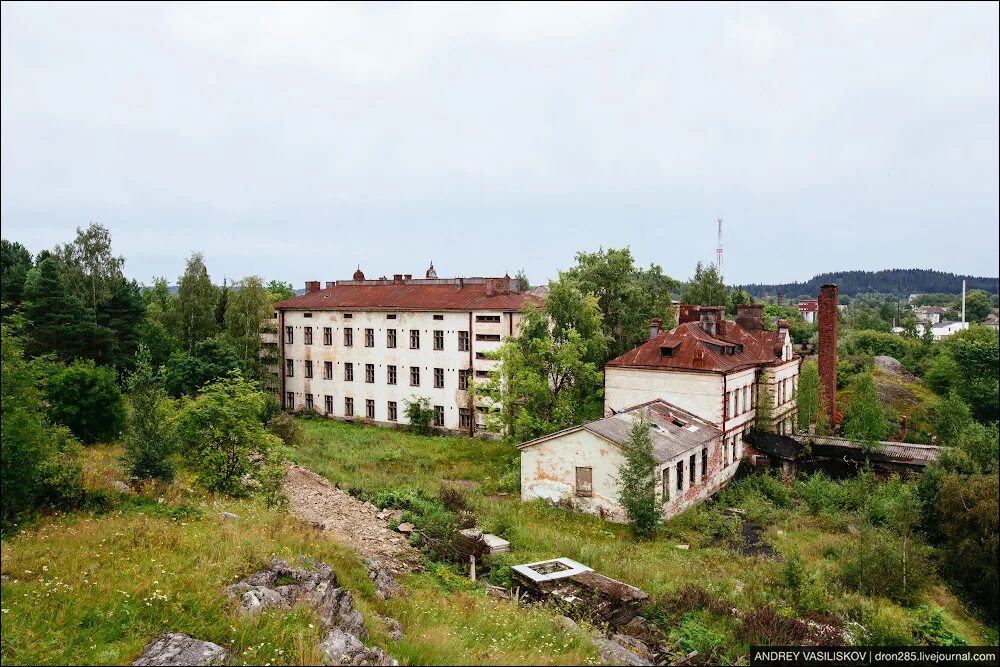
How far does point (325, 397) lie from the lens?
130 ft

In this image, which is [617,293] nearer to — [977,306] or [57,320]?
[57,320]

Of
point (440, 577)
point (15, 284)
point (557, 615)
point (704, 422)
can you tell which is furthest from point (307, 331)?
point (557, 615)

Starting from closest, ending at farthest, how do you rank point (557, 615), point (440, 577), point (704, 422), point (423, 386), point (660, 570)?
1. point (557, 615)
2. point (440, 577)
3. point (660, 570)
4. point (704, 422)
5. point (423, 386)

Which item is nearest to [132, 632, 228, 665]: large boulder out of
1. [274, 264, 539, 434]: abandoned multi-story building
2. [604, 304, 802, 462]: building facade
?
[604, 304, 802, 462]: building facade

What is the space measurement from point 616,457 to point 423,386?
17165 mm

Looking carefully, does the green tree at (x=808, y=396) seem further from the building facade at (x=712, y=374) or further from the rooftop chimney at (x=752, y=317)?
the rooftop chimney at (x=752, y=317)

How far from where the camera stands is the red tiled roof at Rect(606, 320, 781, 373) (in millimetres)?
26328

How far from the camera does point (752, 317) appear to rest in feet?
113

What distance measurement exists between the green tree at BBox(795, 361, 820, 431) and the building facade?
883mm

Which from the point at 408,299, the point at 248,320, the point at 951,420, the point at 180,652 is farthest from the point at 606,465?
the point at 248,320

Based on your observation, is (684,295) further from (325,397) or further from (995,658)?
(995,658)

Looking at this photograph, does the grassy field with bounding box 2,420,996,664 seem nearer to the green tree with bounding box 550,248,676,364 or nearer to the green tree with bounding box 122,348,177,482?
the green tree with bounding box 122,348,177,482

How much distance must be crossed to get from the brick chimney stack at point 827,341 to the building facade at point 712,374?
2.83 meters

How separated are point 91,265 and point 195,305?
6.16 meters
